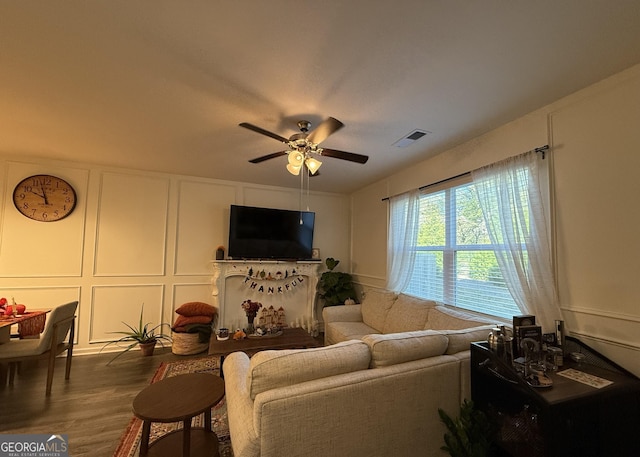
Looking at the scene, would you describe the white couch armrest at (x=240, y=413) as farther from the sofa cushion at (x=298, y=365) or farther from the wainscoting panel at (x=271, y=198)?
the wainscoting panel at (x=271, y=198)

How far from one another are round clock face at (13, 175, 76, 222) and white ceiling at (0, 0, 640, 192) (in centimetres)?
98

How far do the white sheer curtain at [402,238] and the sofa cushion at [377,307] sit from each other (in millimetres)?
199

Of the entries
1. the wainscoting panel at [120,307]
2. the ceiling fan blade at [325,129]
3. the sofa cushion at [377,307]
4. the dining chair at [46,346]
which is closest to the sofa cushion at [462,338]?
the sofa cushion at [377,307]

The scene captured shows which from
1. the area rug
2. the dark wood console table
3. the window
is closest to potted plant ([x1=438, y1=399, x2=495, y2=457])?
the dark wood console table

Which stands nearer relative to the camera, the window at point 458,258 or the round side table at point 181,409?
the round side table at point 181,409

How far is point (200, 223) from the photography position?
427cm

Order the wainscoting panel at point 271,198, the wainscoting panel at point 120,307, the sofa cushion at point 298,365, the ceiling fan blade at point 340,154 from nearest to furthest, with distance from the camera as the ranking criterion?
the sofa cushion at point 298,365, the ceiling fan blade at point 340,154, the wainscoting panel at point 120,307, the wainscoting panel at point 271,198

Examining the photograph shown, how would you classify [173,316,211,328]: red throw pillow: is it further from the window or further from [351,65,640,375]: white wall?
[351,65,640,375]: white wall

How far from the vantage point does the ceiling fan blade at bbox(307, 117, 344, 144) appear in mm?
1884

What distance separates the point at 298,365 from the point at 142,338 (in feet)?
10.9

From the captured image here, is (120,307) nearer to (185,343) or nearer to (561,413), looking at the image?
(185,343)

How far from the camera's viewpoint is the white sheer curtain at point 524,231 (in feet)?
6.67

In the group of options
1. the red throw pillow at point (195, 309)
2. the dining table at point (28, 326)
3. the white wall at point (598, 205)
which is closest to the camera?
the white wall at point (598, 205)

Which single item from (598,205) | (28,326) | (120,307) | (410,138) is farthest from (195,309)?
(598,205)
